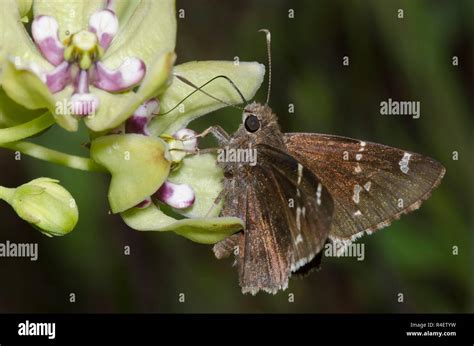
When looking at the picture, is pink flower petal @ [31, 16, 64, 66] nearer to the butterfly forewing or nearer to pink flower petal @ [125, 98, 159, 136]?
pink flower petal @ [125, 98, 159, 136]

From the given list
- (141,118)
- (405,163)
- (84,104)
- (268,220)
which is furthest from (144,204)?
(405,163)

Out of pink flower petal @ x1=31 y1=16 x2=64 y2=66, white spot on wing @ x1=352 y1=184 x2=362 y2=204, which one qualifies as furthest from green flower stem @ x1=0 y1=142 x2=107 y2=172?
white spot on wing @ x1=352 y1=184 x2=362 y2=204

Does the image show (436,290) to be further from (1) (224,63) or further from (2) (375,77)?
(1) (224,63)

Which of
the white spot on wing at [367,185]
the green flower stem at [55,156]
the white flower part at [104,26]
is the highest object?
the white flower part at [104,26]

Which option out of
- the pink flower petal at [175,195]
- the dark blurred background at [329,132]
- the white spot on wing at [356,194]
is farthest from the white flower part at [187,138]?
the dark blurred background at [329,132]

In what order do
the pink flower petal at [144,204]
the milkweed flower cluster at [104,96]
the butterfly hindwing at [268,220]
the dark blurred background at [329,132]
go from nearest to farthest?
the milkweed flower cluster at [104,96], the pink flower petal at [144,204], the butterfly hindwing at [268,220], the dark blurred background at [329,132]

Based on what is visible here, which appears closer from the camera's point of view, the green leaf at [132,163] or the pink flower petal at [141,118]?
the green leaf at [132,163]

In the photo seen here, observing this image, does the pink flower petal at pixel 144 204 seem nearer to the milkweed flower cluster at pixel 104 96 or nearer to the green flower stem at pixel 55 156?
the milkweed flower cluster at pixel 104 96
